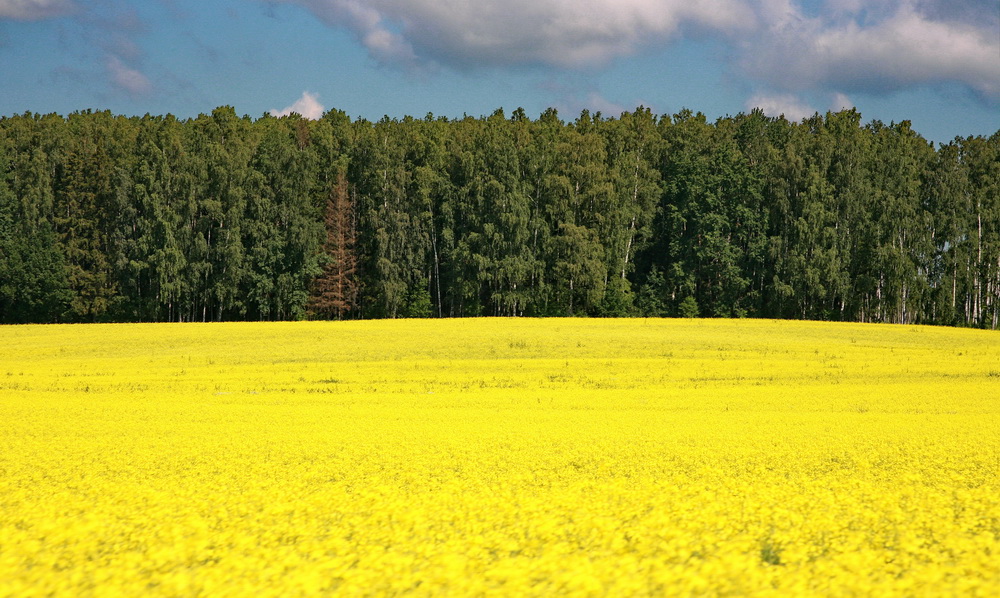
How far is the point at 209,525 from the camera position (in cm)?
760

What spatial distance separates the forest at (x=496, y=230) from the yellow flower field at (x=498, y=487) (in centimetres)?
3772

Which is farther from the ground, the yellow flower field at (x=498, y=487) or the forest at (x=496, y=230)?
the forest at (x=496, y=230)

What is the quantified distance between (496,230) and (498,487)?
165 ft

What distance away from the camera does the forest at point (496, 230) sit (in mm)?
58938

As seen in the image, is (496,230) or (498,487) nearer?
(498,487)

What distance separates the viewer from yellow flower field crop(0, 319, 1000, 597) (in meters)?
6.28

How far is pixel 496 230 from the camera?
58.7 metres

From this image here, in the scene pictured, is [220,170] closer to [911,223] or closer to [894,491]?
[911,223]

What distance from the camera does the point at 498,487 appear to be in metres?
8.99

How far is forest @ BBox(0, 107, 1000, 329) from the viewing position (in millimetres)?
58938

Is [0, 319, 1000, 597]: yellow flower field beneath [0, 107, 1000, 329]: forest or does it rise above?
beneath

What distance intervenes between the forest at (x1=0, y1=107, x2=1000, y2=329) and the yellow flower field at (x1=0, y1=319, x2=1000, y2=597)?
37718 mm

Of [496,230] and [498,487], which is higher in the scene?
[496,230]

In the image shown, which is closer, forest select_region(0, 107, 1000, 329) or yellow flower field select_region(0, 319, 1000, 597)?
yellow flower field select_region(0, 319, 1000, 597)
